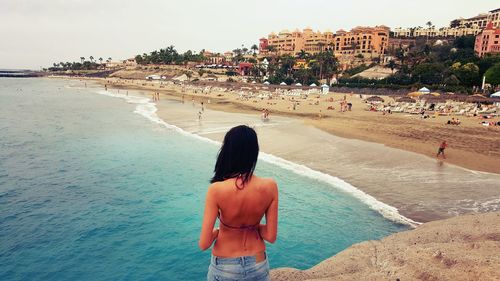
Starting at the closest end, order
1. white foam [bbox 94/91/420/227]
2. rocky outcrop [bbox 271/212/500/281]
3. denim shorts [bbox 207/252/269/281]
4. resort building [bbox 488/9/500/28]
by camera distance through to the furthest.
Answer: denim shorts [bbox 207/252/269/281] < rocky outcrop [bbox 271/212/500/281] < white foam [bbox 94/91/420/227] < resort building [bbox 488/9/500/28]

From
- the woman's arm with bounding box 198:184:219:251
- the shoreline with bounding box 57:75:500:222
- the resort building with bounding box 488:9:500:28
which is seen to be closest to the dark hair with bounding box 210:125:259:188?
the woman's arm with bounding box 198:184:219:251

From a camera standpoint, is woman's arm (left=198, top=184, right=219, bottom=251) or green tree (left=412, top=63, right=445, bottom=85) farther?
green tree (left=412, top=63, right=445, bottom=85)

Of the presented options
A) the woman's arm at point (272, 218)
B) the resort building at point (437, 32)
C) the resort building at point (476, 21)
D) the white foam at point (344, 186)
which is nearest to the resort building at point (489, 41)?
the resort building at point (437, 32)

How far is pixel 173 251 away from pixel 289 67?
88477 mm

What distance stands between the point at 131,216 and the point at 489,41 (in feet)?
303

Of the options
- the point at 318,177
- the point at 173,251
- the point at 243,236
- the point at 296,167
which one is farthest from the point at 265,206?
the point at 296,167

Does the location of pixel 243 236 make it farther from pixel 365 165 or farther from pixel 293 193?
pixel 365 165

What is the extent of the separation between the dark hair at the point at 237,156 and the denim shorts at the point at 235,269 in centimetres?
58

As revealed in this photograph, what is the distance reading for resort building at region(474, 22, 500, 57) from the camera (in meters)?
75.1

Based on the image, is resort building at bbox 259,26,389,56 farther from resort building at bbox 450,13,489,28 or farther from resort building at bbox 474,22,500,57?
resort building at bbox 450,13,489,28

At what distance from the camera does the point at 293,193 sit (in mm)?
12148

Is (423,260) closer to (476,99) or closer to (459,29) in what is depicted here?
(476,99)

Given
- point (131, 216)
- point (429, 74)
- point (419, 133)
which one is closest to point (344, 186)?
point (131, 216)

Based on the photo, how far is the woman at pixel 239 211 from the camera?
2178mm
